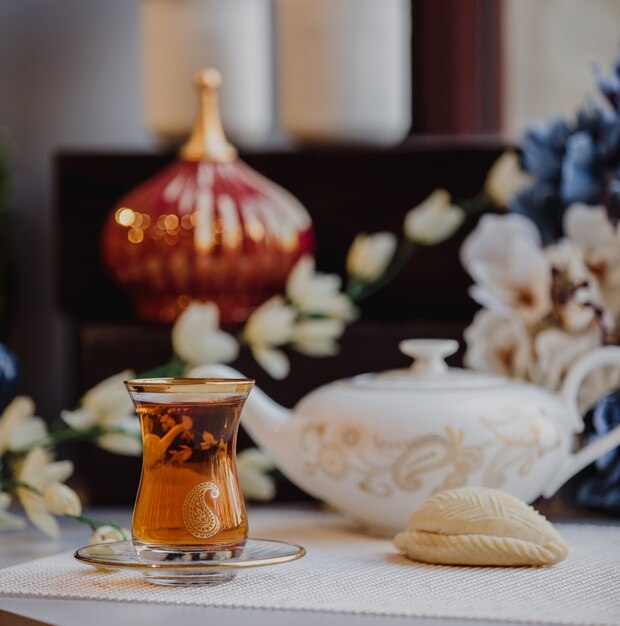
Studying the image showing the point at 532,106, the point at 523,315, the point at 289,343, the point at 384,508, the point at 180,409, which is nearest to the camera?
the point at 180,409

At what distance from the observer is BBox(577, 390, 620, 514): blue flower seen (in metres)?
0.78

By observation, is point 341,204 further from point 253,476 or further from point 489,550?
point 489,550

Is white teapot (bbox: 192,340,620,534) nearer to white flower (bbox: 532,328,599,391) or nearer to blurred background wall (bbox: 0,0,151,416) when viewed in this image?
white flower (bbox: 532,328,599,391)

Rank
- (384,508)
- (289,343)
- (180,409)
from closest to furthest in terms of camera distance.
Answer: (180,409)
(384,508)
(289,343)

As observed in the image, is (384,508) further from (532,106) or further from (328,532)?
(532,106)

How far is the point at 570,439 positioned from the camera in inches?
28.3

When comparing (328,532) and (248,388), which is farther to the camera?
(328,532)

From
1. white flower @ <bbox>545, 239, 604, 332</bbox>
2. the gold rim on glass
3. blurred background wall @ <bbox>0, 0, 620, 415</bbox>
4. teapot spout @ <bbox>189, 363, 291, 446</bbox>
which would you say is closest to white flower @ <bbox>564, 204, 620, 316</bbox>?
white flower @ <bbox>545, 239, 604, 332</bbox>

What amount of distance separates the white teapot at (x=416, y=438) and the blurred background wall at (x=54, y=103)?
572 mm

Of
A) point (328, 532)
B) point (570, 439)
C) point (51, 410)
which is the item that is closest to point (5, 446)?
point (328, 532)

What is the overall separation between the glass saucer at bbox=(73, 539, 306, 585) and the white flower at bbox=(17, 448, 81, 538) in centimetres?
12

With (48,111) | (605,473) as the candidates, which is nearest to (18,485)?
(605,473)

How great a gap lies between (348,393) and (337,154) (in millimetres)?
390

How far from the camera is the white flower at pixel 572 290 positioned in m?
0.78
